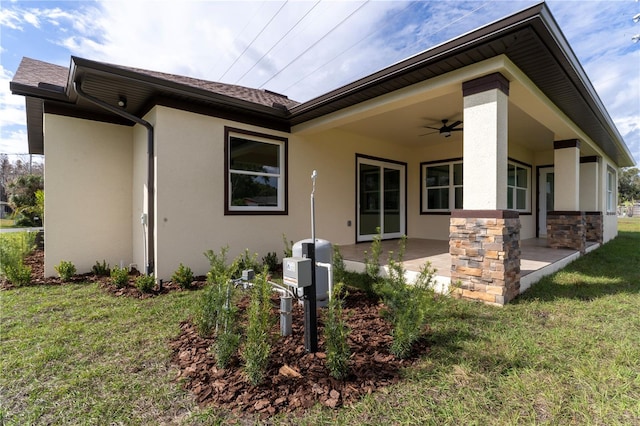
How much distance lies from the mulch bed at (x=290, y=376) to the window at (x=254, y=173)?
3.42 metres

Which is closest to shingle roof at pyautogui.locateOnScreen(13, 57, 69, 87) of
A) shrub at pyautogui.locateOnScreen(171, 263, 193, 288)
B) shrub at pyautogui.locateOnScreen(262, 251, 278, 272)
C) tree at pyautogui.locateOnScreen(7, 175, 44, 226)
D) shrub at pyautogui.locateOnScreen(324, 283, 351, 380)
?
shrub at pyautogui.locateOnScreen(171, 263, 193, 288)

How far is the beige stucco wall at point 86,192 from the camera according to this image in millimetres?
5328

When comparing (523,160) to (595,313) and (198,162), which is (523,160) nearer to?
(595,313)

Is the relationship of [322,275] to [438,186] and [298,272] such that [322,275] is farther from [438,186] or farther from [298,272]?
[438,186]

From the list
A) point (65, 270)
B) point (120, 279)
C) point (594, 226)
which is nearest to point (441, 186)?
point (594, 226)

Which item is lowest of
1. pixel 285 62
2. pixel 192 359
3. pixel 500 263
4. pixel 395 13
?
pixel 192 359

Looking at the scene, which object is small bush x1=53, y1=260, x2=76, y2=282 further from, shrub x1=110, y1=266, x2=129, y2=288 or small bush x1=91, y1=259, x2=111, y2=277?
shrub x1=110, y1=266, x2=129, y2=288

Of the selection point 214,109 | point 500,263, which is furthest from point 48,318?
point 500,263

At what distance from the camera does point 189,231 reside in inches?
209

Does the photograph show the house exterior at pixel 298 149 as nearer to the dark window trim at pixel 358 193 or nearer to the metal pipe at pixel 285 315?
the dark window trim at pixel 358 193

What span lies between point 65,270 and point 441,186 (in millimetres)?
9518

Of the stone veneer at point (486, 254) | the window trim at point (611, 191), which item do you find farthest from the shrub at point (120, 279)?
the window trim at point (611, 191)

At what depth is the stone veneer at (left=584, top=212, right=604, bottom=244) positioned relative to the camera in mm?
8623

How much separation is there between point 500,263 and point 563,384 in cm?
171
